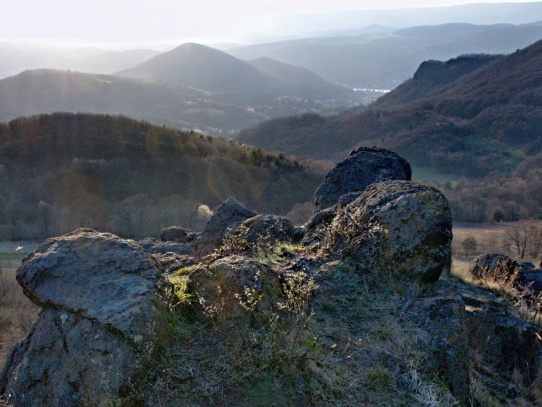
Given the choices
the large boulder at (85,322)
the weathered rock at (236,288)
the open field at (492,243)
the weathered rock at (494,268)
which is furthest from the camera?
the open field at (492,243)

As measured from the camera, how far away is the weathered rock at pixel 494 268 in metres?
7.45

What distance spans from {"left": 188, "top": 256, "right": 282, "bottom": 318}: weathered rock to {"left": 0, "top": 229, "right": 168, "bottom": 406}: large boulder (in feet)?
1.14

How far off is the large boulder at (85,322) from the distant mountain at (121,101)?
4912 inches

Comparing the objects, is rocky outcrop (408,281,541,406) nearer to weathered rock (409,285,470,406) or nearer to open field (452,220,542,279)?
weathered rock (409,285,470,406)

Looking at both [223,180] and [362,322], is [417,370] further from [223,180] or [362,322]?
[223,180]

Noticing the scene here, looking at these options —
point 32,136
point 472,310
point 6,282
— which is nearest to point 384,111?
point 32,136

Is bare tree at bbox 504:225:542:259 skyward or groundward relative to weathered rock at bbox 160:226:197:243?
groundward

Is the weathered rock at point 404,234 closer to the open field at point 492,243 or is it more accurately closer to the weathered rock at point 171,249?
the weathered rock at point 171,249

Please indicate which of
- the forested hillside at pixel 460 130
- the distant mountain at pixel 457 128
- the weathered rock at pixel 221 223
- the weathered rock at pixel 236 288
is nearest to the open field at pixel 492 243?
the weathered rock at pixel 221 223

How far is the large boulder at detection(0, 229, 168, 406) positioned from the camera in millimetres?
3301

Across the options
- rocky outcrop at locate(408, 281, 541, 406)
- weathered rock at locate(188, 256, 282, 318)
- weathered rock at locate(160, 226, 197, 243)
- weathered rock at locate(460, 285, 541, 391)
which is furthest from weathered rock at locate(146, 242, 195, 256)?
weathered rock at locate(460, 285, 541, 391)

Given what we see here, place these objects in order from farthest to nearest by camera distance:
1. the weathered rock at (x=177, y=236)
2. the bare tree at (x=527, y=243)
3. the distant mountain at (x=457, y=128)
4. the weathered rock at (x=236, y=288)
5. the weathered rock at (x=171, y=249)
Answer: the distant mountain at (x=457, y=128), the bare tree at (x=527, y=243), the weathered rock at (x=177, y=236), the weathered rock at (x=171, y=249), the weathered rock at (x=236, y=288)

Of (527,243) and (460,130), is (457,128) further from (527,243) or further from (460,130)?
(527,243)

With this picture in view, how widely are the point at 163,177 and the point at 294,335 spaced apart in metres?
37.6
